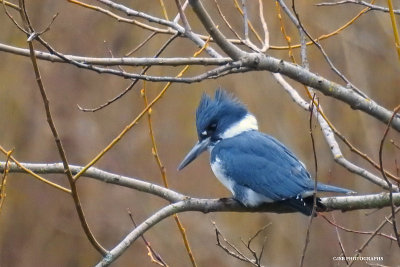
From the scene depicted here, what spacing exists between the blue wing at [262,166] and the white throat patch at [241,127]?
6cm

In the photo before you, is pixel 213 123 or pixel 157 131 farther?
pixel 157 131

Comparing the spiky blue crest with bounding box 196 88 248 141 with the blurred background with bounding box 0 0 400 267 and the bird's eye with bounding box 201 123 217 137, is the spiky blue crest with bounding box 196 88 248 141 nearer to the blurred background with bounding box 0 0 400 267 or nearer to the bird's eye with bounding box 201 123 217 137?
the bird's eye with bounding box 201 123 217 137

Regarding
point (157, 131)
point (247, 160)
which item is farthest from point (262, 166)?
point (157, 131)

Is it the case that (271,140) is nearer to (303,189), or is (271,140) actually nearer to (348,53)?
(303,189)

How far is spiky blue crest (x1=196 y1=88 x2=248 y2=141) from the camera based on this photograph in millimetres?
3510

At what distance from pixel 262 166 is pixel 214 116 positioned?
0.38 metres

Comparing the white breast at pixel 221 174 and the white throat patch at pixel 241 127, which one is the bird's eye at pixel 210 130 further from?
the white breast at pixel 221 174

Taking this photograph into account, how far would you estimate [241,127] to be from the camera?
3600 mm

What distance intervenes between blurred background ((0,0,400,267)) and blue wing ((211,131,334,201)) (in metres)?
4.34

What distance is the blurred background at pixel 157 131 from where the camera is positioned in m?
7.98

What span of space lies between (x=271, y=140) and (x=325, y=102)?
4.80 metres

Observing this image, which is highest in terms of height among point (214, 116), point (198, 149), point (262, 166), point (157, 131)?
point (157, 131)

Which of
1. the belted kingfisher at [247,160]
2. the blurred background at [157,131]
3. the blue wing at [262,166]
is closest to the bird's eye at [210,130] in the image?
the belted kingfisher at [247,160]

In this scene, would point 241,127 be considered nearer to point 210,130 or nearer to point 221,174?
point 210,130
